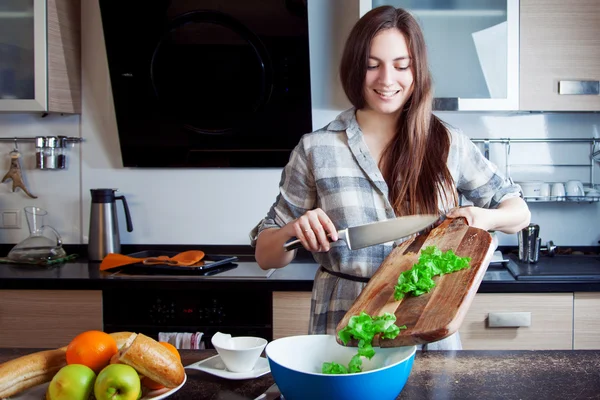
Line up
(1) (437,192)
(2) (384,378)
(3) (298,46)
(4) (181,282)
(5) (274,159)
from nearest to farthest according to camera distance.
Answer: (2) (384,378) < (1) (437,192) < (4) (181,282) < (3) (298,46) < (5) (274,159)

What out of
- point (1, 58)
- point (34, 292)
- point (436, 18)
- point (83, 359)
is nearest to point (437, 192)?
point (83, 359)

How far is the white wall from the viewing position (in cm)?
259

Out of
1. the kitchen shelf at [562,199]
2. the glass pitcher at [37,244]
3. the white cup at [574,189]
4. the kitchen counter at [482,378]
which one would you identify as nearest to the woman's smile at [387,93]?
the kitchen counter at [482,378]

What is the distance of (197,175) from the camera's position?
266cm

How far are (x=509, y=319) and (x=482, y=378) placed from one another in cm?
104

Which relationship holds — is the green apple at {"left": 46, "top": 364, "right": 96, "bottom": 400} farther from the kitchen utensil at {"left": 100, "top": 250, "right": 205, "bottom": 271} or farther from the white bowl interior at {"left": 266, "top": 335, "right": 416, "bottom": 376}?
the kitchen utensil at {"left": 100, "top": 250, "right": 205, "bottom": 271}

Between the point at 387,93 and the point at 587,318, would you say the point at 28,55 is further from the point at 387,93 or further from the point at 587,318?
the point at 587,318

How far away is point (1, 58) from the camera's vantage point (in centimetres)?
239

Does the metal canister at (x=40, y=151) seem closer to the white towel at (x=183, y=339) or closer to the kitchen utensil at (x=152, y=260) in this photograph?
the kitchen utensil at (x=152, y=260)

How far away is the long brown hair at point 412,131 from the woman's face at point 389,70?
1cm

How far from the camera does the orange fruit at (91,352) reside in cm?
95

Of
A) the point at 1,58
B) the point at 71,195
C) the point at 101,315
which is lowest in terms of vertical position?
the point at 101,315

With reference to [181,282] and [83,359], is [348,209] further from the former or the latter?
[181,282]

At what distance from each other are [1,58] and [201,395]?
6.00ft
